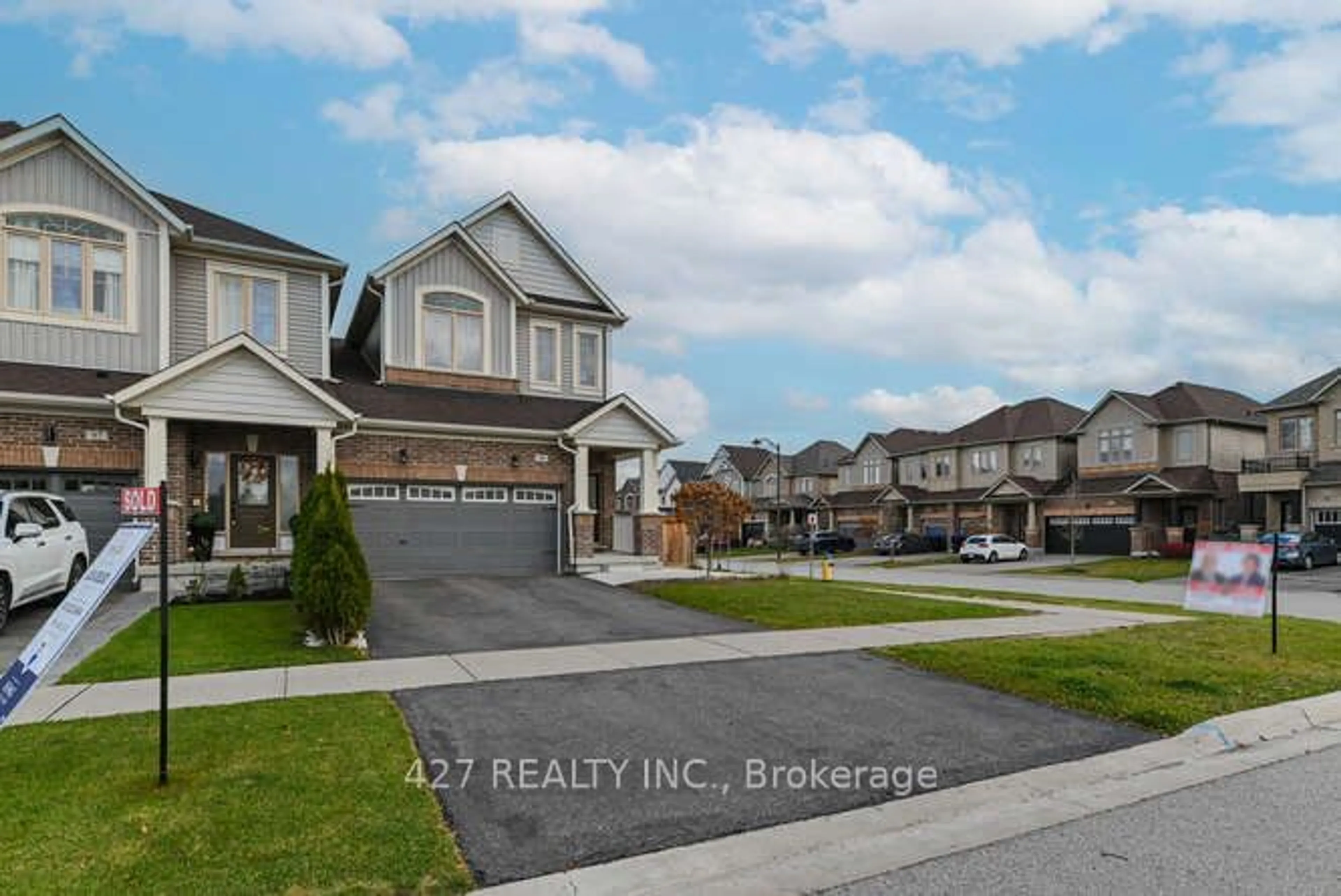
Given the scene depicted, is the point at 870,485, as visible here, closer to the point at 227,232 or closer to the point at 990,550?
the point at 990,550

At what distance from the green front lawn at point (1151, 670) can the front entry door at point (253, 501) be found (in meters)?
13.4

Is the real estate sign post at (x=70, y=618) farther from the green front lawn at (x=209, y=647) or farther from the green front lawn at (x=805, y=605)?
the green front lawn at (x=805, y=605)

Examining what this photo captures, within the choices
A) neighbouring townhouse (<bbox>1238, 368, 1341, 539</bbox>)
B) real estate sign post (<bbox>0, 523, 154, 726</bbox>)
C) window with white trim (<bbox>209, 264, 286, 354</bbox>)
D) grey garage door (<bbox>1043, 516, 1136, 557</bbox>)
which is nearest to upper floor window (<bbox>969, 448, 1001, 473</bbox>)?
grey garage door (<bbox>1043, 516, 1136, 557</bbox>)

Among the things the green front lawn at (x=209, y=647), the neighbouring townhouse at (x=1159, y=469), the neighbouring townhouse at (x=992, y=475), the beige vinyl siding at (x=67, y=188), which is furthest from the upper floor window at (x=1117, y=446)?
the beige vinyl siding at (x=67, y=188)

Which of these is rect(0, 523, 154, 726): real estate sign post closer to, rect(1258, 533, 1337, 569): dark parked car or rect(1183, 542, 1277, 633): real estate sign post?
rect(1183, 542, 1277, 633): real estate sign post

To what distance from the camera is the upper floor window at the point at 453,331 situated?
21.6 m

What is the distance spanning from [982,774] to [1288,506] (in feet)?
146

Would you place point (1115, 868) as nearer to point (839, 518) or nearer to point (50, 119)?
point (50, 119)

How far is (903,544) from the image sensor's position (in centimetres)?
5450

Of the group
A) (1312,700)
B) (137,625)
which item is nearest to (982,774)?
(1312,700)

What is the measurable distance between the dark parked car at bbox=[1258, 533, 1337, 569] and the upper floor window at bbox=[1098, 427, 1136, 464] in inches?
408

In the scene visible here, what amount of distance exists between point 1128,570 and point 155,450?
35.1m

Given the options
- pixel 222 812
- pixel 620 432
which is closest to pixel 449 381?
pixel 620 432

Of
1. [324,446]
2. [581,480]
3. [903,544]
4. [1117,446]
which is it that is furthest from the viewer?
[903,544]
